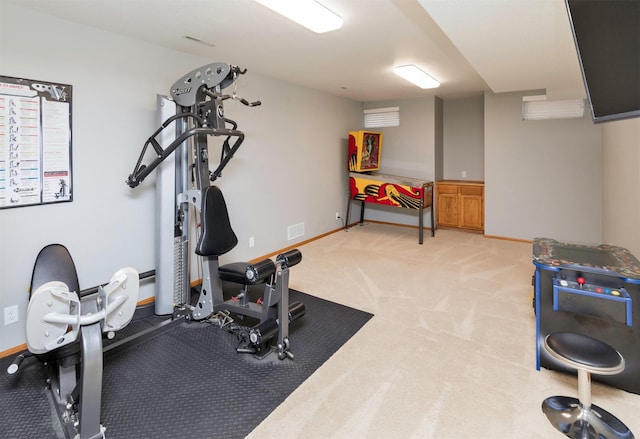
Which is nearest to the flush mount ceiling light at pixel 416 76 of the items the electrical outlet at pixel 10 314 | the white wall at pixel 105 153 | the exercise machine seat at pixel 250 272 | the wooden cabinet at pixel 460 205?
the white wall at pixel 105 153

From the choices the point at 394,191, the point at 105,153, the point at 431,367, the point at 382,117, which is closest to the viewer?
the point at 431,367

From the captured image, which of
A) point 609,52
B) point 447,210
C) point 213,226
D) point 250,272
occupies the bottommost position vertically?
point 250,272

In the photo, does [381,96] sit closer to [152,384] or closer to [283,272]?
[283,272]

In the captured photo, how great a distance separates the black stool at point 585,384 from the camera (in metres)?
1.52

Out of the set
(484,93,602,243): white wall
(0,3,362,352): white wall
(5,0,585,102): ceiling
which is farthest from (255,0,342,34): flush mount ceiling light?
(484,93,602,243): white wall

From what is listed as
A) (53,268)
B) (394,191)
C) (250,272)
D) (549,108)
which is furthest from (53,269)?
(549,108)

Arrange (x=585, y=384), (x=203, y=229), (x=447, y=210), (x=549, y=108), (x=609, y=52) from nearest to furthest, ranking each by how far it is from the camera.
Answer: (x=609, y=52) < (x=585, y=384) < (x=203, y=229) < (x=549, y=108) < (x=447, y=210)

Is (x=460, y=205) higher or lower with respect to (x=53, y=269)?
higher

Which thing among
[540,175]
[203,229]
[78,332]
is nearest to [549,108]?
[540,175]

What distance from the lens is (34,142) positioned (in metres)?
2.43

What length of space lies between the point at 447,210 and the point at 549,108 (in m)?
Answer: 2.17

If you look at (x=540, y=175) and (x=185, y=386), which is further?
(x=540, y=175)

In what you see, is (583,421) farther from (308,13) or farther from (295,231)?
(295,231)

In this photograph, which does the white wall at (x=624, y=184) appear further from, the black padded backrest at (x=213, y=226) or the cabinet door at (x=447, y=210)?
the black padded backrest at (x=213, y=226)
